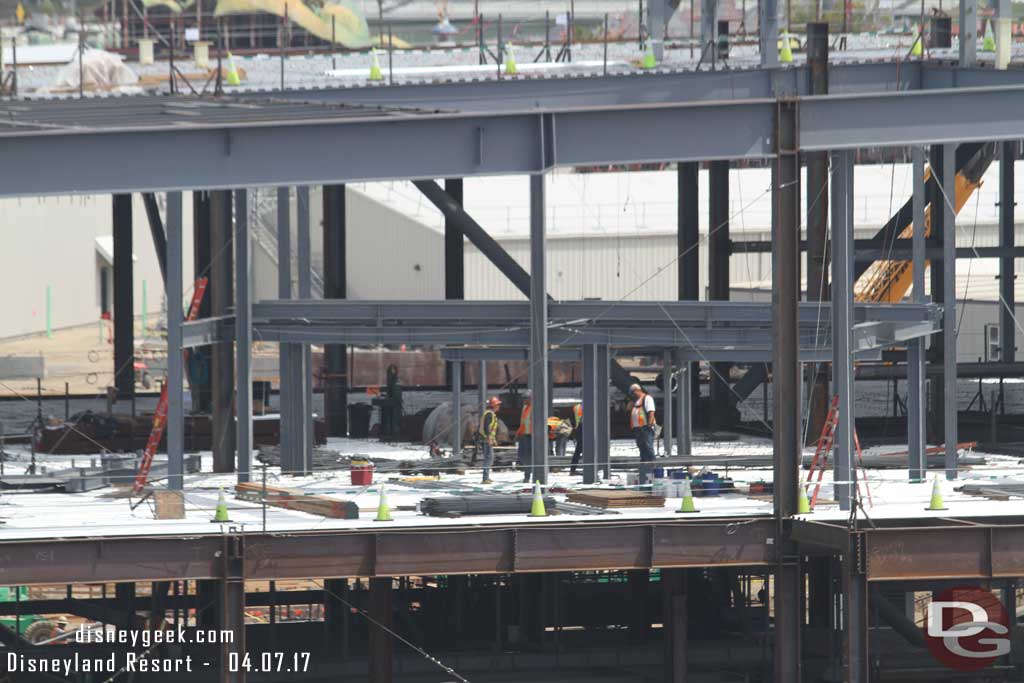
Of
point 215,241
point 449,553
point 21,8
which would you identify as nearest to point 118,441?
point 215,241

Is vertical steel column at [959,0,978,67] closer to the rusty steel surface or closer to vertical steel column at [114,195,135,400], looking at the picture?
the rusty steel surface

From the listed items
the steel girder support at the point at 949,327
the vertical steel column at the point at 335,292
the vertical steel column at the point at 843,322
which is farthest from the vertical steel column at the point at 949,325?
the vertical steel column at the point at 335,292

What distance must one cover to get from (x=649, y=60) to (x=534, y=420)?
12.0 meters

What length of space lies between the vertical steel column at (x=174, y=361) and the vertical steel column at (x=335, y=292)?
513 inches

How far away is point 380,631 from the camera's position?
24.5 m

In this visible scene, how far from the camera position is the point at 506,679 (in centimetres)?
2716

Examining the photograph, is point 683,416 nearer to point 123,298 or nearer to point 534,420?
point 534,420

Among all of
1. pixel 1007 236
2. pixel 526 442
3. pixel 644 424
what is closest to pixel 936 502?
pixel 644 424

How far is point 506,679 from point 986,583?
28.0 feet

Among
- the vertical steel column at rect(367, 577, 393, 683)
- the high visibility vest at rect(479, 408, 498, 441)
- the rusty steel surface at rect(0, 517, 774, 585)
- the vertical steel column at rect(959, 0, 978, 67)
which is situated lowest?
the vertical steel column at rect(367, 577, 393, 683)

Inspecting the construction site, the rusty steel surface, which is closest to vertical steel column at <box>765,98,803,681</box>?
the construction site

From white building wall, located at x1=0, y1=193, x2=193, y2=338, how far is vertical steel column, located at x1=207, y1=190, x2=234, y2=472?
3649cm

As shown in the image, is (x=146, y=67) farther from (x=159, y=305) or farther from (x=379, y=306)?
(x=159, y=305)

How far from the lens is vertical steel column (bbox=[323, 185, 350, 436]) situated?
4194 centimetres
